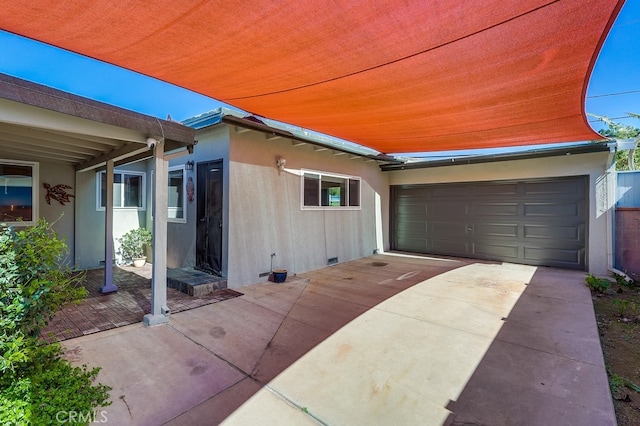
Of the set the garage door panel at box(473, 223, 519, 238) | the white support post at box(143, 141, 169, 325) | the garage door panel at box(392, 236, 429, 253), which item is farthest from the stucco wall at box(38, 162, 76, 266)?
the garage door panel at box(473, 223, 519, 238)

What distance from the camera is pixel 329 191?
8.00 meters

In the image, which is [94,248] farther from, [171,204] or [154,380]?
[154,380]

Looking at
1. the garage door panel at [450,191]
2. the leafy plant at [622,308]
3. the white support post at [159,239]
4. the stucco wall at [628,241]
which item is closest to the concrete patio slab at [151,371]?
the white support post at [159,239]

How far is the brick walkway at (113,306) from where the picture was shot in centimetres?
363

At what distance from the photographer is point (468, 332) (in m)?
3.66

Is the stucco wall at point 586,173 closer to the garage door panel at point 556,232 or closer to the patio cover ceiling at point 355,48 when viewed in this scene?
the garage door panel at point 556,232

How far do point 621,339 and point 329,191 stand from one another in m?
5.88

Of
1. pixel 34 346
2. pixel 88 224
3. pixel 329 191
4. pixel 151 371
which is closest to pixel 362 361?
pixel 151 371

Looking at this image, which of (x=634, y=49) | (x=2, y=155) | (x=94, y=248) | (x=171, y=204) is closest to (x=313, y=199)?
(x=171, y=204)

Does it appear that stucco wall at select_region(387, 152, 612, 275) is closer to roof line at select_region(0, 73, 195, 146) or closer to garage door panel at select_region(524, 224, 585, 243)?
garage door panel at select_region(524, 224, 585, 243)

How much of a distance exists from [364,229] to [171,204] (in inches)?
208

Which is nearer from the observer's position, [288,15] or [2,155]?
[288,15]

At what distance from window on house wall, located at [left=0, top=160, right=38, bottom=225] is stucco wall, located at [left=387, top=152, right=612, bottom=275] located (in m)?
10.3

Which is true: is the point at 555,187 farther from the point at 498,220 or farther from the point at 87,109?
the point at 87,109
